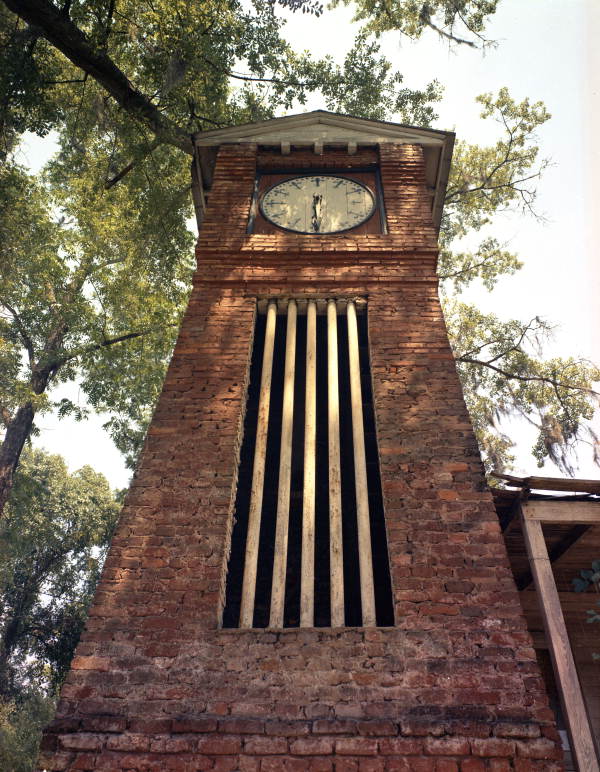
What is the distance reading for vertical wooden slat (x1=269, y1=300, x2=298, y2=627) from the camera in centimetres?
431

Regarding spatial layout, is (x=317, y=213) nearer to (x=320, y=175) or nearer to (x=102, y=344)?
(x=320, y=175)

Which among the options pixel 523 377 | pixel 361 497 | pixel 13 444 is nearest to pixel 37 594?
pixel 13 444

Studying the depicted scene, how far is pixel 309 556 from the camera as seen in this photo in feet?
14.8

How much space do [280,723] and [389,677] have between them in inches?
30.1

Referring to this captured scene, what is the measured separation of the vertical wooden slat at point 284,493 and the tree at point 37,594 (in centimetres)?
1356

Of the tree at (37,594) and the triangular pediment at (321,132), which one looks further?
the tree at (37,594)

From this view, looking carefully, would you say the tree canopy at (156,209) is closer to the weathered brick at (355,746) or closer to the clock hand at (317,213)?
the clock hand at (317,213)

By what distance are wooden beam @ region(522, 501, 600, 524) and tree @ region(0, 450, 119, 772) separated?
574 inches

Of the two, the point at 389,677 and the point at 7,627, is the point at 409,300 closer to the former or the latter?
the point at 389,677

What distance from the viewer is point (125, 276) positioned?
14211 mm

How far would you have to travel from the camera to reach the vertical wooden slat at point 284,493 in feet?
14.1

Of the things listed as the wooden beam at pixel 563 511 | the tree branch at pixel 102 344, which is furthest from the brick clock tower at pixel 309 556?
the tree branch at pixel 102 344

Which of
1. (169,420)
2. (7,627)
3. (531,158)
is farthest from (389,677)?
(7,627)

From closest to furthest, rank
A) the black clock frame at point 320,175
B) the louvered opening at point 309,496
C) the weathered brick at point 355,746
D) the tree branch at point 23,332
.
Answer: the weathered brick at point 355,746 < the louvered opening at point 309,496 < the black clock frame at point 320,175 < the tree branch at point 23,332
